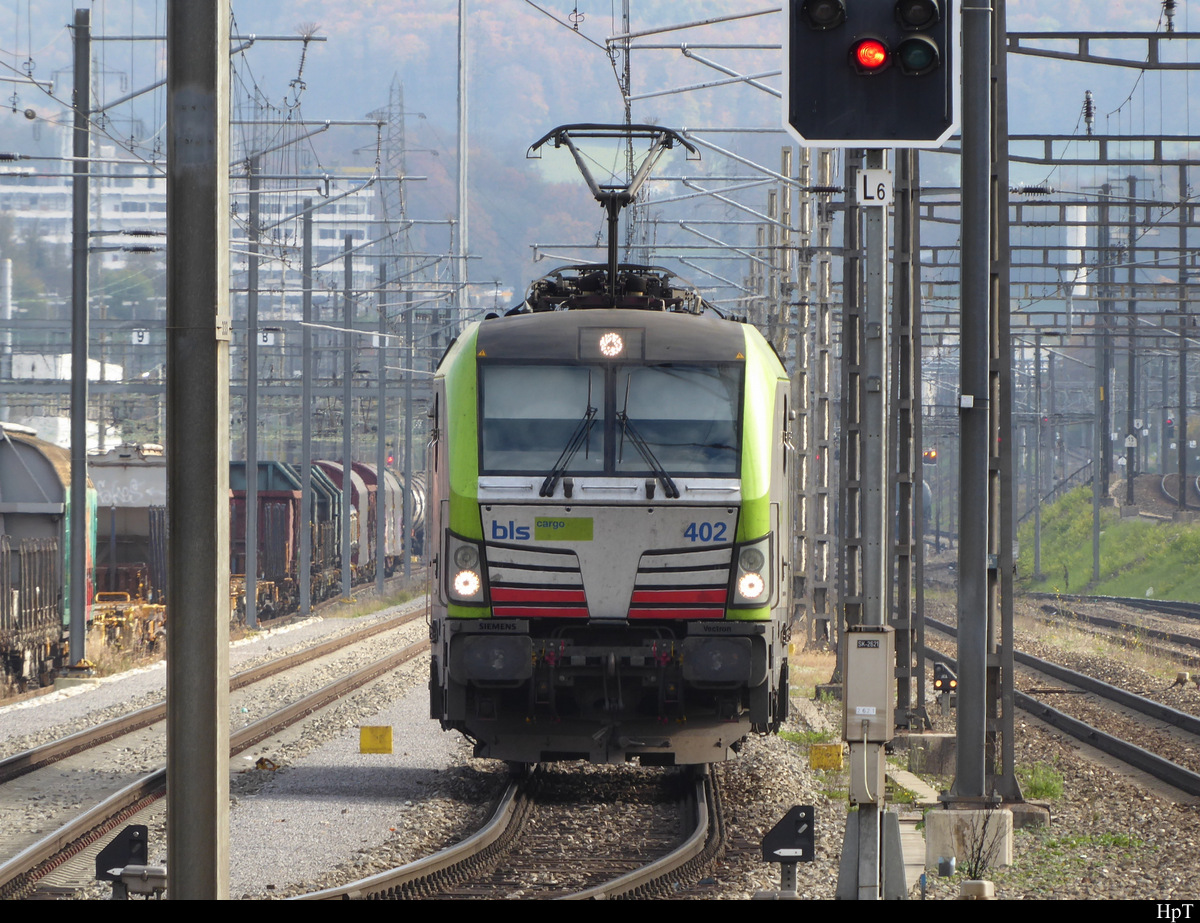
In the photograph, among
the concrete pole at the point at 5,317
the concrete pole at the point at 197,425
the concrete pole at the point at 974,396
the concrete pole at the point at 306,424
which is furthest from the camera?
the concrete pole at the point at 5,317

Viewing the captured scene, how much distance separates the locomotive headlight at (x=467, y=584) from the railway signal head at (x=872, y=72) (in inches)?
196

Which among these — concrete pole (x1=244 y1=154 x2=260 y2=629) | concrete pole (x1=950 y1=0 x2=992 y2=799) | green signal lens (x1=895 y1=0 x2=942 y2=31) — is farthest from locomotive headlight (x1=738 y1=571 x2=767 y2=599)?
concrete pole (x1=244 y1=154 x2=260 y2=629)

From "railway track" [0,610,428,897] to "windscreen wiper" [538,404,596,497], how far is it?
3.97 metres

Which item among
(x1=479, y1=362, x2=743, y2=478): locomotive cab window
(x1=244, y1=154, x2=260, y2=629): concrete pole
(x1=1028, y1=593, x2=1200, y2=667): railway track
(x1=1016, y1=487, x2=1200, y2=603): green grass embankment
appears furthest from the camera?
(x1=1016, y1=487, x2=1200, y2=603): green grass embankment

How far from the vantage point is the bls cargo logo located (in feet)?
35.8

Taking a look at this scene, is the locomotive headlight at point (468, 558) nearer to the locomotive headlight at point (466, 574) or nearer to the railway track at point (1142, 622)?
the locomotive headlight at point (466, 574)

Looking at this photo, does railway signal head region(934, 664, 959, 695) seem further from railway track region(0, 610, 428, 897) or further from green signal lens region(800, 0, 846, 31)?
green signal lens region(800, 0, 846, 31)

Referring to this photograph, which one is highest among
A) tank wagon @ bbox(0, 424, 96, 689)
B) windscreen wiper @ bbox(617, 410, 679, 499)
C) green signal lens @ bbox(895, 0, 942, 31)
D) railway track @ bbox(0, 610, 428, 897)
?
green signal lens @ bbox(895, 0, 942, 31)

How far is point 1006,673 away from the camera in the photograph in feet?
40.5

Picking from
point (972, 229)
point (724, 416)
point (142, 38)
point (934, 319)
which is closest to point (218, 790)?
point (724, 416)

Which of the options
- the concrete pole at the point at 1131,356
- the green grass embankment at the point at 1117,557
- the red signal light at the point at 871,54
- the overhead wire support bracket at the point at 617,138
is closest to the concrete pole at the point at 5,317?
the concrete pole at the point at 1131,356

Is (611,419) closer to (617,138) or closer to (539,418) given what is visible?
(539,418)

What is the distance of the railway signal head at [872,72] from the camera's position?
6.80 metres

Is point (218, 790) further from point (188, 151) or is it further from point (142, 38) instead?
point (142, 38)
